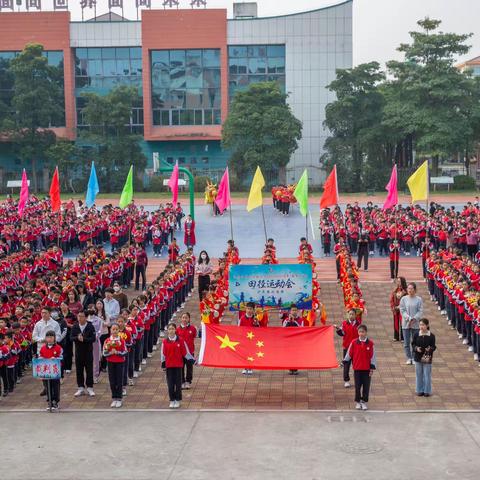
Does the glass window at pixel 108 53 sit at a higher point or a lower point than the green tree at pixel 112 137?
higher

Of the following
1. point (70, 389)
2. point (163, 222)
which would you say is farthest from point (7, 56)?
point (70, 389)

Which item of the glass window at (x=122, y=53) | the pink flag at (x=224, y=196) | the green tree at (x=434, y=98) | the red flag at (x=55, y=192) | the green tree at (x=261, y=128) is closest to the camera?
the pink flag at (x=224, y=196)

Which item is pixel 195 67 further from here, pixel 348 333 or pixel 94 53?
pixel 348 333

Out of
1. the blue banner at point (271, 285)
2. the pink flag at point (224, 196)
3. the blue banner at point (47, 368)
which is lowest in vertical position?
the blue banner at point (47, 368)

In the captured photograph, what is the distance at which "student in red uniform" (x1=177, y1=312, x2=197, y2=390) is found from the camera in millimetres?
13273

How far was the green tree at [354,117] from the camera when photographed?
53.1 m

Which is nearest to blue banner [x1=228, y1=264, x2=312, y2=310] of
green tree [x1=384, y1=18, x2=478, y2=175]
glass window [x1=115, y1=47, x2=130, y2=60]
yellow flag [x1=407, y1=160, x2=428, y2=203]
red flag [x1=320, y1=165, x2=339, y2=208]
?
yellow flag [x1=407, y1=160, x2=428, y2=203]

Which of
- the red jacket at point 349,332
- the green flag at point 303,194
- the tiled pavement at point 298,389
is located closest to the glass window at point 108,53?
the green flag at point 303,194

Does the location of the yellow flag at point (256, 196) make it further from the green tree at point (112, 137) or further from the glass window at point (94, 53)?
the glass window at point (94, 53)

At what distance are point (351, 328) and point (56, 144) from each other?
4576 centimetres

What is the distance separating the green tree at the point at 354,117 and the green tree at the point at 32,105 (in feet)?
60.1

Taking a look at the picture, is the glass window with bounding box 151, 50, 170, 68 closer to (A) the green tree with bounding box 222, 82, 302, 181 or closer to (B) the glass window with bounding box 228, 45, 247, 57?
(B) the glass window with bounding box 228, 45, 247, 57

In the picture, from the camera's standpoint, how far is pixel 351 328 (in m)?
13.5

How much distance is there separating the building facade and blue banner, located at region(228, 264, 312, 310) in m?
45.2
